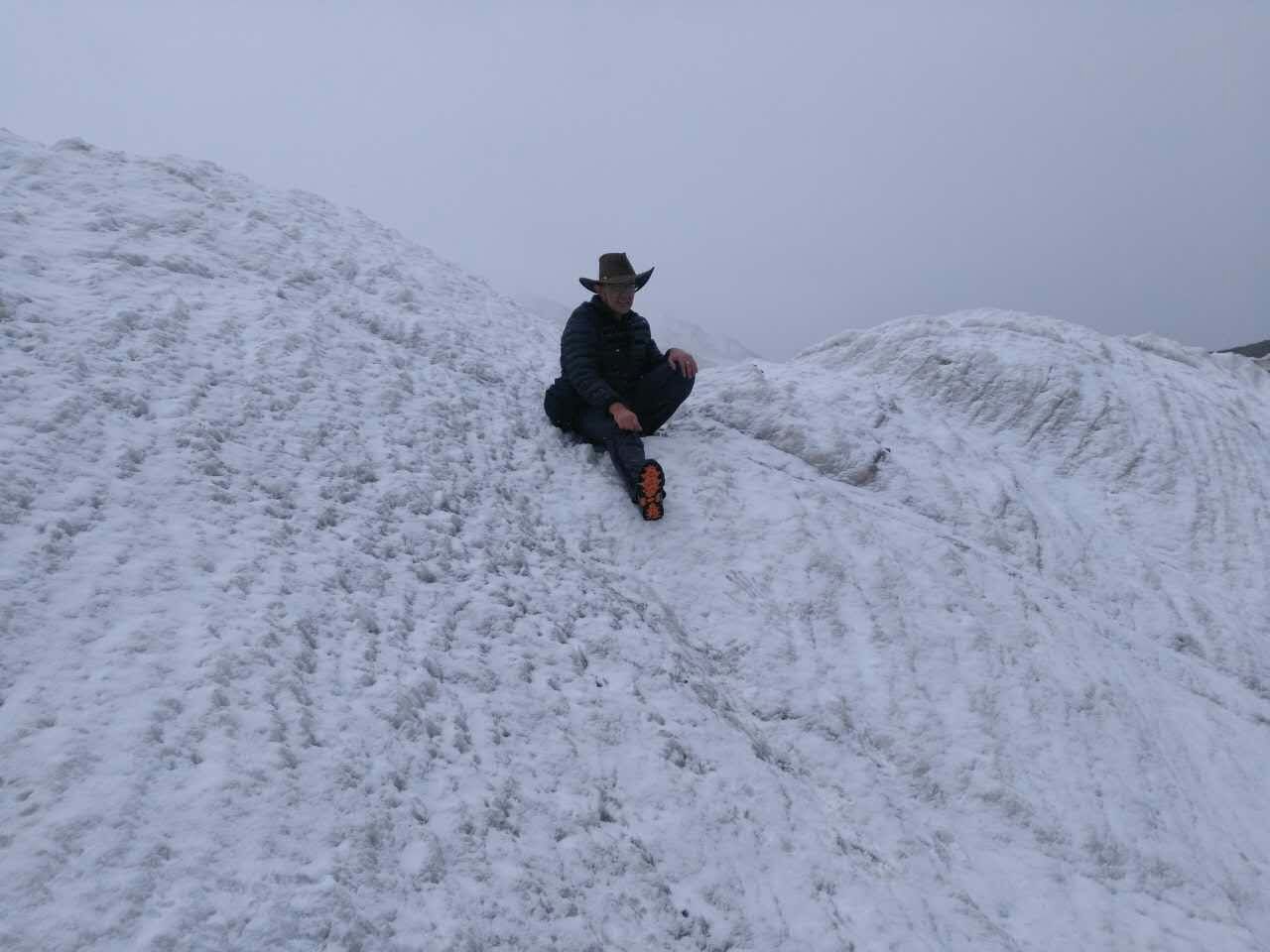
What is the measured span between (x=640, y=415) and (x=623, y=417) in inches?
45.8

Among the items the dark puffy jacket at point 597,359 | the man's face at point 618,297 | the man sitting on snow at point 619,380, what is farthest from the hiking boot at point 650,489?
the man's face at point 618,297

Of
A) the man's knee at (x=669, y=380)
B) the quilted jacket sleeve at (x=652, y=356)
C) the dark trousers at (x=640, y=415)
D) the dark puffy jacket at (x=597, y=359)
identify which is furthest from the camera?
the quilted jacket sleeve at (x=652, y=356)

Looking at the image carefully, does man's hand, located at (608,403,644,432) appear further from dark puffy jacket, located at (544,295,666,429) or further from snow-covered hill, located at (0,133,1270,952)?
snow-covered hill, located at (0,133,1270,952)

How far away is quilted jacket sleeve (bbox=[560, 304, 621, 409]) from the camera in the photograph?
8484 millimetres

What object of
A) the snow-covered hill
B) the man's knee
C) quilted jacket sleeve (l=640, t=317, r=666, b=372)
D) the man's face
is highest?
the man's face

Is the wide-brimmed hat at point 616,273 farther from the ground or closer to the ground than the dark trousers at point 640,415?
A: farther from the ground

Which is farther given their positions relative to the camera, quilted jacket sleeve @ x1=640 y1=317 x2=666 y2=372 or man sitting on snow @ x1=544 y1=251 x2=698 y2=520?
quilted jacket sleeve @ x1=640 y1=317 x2=666 y2=372

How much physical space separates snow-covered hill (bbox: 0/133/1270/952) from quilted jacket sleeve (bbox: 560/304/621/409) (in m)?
0.91

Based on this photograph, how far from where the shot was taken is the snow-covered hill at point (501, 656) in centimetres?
405

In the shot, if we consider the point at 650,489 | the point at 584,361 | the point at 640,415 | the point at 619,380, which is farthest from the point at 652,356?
the point at 650,489

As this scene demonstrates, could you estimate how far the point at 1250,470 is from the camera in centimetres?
1405

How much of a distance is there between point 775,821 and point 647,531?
11.2 feet

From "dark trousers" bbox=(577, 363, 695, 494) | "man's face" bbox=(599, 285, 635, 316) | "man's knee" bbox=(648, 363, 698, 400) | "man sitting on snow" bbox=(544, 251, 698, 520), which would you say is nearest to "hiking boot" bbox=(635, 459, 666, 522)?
"man sitting on snow" bbox=(544, 251, 698, 520)

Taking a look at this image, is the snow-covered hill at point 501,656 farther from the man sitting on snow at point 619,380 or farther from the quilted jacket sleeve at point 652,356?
the quilted jacket sleeve at point 652,356
